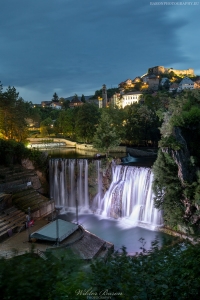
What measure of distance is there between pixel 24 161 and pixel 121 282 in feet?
84.9

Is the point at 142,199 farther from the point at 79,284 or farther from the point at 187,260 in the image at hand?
the point at 79,284

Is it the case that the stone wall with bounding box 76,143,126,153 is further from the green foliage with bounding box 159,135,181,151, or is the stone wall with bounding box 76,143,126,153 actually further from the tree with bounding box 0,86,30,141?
the green foliage with bounding box 159,135,181,151

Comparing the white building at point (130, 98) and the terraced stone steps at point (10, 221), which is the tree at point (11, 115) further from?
the white building at point (130, 98)

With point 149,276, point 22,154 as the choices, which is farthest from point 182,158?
point 22,154

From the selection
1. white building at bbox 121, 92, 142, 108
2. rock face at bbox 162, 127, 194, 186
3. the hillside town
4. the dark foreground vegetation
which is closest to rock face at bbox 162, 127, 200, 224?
rock face at bbox 162, 127, 194, 186

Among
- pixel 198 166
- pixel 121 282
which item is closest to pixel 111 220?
pixel 198 166

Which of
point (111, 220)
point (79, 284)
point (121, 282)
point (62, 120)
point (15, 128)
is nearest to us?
point (79, 284)

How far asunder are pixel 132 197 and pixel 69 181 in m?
7.59

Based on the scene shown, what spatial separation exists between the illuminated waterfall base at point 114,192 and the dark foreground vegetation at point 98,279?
641 inches

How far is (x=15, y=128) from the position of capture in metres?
37.8

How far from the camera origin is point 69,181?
2805cm

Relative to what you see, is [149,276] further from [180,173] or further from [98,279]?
[180,173]

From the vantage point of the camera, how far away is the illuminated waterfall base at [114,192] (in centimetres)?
2255

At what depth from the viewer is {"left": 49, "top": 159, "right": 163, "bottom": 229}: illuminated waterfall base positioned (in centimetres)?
2255
